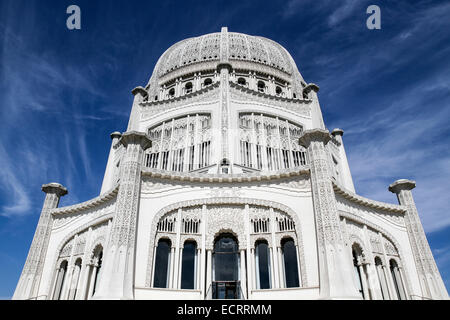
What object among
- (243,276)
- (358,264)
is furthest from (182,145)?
(358,264)

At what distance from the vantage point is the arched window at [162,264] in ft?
51.9

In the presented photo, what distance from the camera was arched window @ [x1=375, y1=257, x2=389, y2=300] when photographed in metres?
17.8

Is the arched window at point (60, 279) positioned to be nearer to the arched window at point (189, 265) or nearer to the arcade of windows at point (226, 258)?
the arcade of windows at point (226, 258)

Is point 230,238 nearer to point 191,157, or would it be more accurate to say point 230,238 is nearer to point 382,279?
point 382,279

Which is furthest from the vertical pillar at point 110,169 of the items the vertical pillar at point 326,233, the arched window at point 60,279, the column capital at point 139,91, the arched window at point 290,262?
the vertical pillar at point 326,233

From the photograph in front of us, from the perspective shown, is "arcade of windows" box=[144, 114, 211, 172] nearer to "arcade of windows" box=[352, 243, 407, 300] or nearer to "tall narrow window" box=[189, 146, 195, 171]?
"tall narrow window" box=[189, 146, 195, 171]

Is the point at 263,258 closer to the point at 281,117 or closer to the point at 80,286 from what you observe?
the point at 80,286

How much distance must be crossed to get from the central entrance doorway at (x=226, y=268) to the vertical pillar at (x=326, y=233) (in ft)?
12.8

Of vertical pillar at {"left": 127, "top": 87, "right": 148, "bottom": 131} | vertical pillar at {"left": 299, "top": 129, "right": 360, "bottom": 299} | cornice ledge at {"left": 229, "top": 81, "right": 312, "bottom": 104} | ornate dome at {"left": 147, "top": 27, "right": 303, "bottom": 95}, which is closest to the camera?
vertical pillar at {"left": 299, "top": 129, "right": 360, "bottom": 299}

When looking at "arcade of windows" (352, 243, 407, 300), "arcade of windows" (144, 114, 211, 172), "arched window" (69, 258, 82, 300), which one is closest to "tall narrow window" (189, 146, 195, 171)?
"arcade of windows" (144, 114, 211, 172)

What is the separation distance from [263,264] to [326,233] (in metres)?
3.43

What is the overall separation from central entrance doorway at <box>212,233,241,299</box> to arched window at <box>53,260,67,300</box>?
9223 millimetres

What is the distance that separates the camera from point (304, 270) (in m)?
15.3
